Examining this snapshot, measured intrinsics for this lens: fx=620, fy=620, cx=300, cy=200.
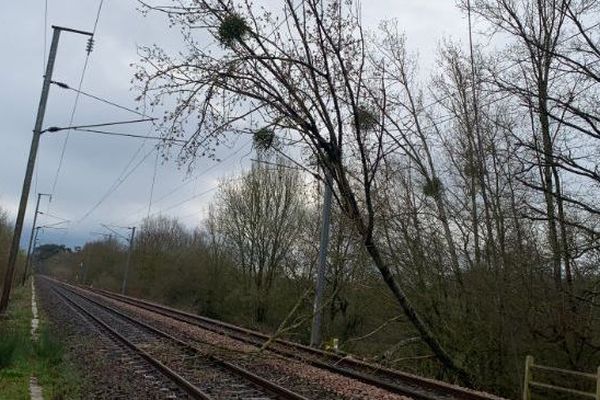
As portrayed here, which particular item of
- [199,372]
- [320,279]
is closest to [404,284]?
[320,279]

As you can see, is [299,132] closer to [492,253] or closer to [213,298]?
[492,253]

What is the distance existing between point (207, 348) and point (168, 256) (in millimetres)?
56310

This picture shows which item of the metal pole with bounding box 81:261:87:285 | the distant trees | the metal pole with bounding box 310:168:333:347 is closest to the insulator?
the metal pole with bounding box 310:168:333:347

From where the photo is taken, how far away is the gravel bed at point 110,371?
1124cm

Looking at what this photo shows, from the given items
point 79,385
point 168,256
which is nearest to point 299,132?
point 79,385

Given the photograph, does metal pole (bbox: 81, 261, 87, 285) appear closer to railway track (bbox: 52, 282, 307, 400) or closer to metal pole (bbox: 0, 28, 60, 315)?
metal pole (bbox: 0, 28, 60, 315)

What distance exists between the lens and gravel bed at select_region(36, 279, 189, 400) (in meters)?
11.2

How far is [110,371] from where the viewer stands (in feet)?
45.2

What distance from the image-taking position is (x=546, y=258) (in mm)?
19750

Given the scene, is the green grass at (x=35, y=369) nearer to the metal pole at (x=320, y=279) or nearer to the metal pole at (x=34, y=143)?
the metal pole at (x=34, y=143)

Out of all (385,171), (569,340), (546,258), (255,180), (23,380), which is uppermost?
(255,180)

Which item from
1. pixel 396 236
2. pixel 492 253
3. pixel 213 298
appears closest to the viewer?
pixel 492 253

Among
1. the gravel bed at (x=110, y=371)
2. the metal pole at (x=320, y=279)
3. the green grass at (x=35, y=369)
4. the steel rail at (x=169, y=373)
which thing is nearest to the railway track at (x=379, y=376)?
the metal pole at (x=320, y=279)

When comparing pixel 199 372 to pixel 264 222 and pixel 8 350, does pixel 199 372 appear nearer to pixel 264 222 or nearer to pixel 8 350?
pixel 8 350
